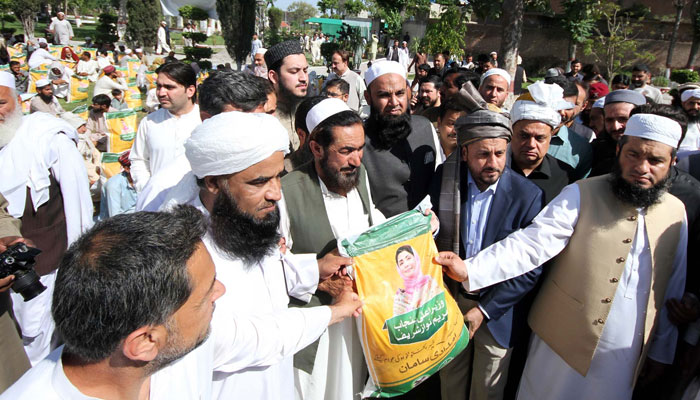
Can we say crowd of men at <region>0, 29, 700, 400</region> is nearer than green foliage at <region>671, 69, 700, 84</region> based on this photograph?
Yes

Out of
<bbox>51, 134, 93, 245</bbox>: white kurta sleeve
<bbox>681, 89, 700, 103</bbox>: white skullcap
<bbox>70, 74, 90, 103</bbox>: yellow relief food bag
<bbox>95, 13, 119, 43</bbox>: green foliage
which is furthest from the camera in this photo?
<bbox>95, 13, 119, 43</bbox>: green foliage

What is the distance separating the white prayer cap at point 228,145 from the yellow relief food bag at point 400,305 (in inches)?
25.6

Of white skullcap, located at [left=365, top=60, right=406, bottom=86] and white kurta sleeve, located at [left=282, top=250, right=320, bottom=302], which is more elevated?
white skullcap, located at [left=365, top=60, right=406, bottom=86]

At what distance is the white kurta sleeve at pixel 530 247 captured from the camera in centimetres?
237

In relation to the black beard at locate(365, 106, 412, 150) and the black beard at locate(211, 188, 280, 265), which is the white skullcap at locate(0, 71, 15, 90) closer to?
the black beard at locate(211, 188, 280, 265)

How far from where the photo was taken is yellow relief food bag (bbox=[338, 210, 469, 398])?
2.17 meters

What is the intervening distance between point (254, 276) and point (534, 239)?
1.50 meters

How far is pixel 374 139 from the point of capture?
3.26 m

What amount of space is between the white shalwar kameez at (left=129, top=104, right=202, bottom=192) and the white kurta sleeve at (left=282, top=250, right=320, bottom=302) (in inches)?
76.2

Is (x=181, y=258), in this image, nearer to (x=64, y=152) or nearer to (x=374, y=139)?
(x=374, y=139)

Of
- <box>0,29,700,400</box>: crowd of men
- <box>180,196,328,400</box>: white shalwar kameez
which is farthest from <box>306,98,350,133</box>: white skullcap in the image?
<box>180,196,328,400</box>: white shalwar kameez

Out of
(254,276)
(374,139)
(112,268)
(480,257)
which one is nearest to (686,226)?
(480,257)

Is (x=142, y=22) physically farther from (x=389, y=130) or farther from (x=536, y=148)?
(x=536, y=148)

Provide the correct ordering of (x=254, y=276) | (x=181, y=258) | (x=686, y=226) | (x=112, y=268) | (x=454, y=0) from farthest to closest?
(x=454, y=0), (x=686, y=226), (x=254, y=276), (x=181, y=258), (x=112, y=268)
